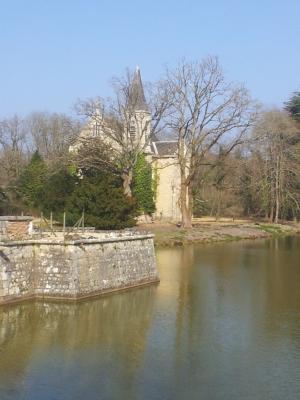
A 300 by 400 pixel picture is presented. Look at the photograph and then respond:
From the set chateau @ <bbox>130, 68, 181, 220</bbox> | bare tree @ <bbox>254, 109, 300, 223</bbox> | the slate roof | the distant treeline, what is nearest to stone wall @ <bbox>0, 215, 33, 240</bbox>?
the distant treeline

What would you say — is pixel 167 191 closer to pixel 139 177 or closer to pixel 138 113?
pixel 139 177

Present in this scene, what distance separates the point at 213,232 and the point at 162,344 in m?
26.1

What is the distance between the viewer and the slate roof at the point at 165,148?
48.1 metres

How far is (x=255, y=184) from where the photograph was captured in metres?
50.2

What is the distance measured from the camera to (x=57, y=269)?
17.5m

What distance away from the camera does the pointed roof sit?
37.9m

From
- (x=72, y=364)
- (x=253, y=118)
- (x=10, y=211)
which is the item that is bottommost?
(x=72, y=364)

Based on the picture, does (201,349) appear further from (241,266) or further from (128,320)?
(241,266)

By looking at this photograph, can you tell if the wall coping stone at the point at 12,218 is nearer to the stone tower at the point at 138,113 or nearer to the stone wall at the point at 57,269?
Result: the stone wall at the point at 57,269

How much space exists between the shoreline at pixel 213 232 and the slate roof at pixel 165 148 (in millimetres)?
6843

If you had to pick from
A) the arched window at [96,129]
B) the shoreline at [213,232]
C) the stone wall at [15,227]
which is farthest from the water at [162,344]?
the arched window at [96,129]

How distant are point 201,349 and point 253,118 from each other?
27.7 metres

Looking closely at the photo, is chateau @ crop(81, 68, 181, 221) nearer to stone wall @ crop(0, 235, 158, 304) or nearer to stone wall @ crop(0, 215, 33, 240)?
stone wall @ crop(0, 235, 158, 304)

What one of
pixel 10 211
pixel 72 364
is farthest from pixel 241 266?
pixel 10 211
